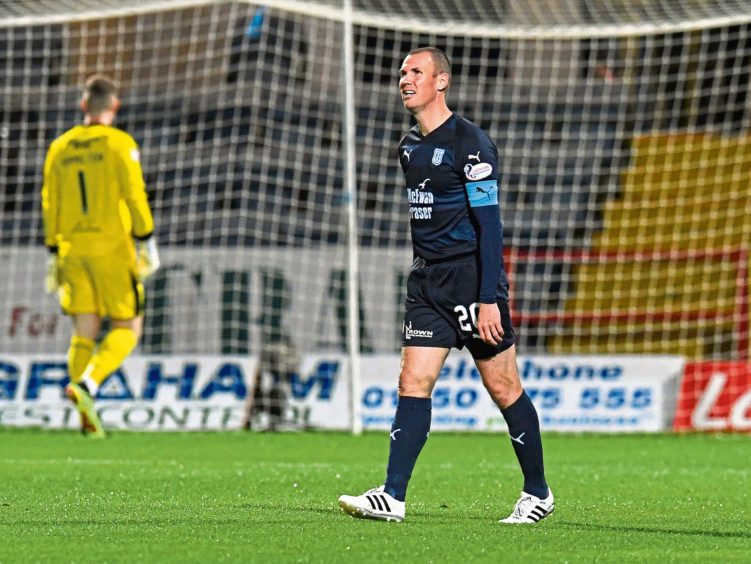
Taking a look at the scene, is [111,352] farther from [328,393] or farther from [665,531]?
[665,531]

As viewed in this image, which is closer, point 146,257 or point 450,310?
point 450,310

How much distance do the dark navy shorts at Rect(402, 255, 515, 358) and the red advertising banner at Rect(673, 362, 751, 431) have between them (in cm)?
630

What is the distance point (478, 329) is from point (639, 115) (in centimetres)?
1153

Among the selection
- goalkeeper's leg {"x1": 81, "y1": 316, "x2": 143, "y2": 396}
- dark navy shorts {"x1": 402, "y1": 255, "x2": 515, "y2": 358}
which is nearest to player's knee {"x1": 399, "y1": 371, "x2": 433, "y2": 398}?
dark navy shorts {"x1": 402, "y1": 255, "x2": 515, "y2": 358}

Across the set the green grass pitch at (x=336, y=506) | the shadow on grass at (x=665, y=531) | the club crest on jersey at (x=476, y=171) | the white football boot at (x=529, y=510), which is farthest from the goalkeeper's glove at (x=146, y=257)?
the shadow on grass at (x=665, y=531)

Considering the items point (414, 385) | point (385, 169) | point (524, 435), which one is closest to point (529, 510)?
point (524, 435)

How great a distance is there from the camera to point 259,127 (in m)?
16.3

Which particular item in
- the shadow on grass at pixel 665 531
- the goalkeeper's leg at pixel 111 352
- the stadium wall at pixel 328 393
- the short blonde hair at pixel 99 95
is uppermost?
the short blonde hair at pixel 99 95

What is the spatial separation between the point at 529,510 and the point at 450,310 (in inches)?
28.7

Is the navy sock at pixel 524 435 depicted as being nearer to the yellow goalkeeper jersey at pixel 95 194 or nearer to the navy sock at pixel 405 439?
the navy sock at pixel 405 439

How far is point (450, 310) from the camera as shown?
15.8 feet

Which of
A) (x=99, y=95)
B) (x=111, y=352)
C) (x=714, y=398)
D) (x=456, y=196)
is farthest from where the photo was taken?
(x=714, y=398)

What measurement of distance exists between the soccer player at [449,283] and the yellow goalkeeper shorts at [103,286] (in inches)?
165

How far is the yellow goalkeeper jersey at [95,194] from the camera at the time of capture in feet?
28.6
